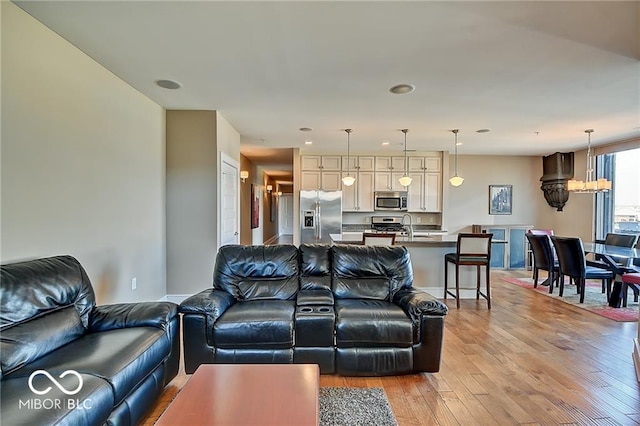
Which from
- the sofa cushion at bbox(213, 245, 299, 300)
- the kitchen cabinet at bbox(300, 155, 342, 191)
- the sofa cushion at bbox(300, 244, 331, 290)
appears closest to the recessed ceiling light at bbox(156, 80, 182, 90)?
the sofa cushion at bbox(213, 245, 299, 300)

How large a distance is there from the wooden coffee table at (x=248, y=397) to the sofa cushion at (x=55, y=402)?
0.32 m

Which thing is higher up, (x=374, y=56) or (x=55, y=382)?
(x=374, y=56)

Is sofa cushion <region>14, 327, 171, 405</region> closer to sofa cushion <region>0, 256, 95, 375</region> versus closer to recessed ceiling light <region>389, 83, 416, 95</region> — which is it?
sofa cushion <region>0, 256, 95, 375</region>

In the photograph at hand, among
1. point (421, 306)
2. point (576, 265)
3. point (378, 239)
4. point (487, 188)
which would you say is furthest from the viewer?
point (487, 188)

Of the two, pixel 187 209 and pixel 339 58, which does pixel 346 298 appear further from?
pixel 187 209

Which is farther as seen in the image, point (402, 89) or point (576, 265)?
point (576, 265)

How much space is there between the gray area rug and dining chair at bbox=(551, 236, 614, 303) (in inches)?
157

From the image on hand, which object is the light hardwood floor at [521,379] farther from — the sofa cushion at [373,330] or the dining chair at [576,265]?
the dining chair at [576,265]

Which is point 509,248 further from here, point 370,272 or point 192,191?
point 192,191

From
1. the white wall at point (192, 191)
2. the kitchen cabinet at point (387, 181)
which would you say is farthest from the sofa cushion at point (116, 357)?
the kitchen cabinet at point (387, 181)

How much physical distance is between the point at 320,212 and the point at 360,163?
148cm

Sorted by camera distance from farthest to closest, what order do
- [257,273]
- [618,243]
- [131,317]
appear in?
1. [618,243]
2. [257,273]
3. [131,317]

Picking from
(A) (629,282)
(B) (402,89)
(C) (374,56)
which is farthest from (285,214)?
(C) (374,56)

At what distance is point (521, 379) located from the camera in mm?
2521
